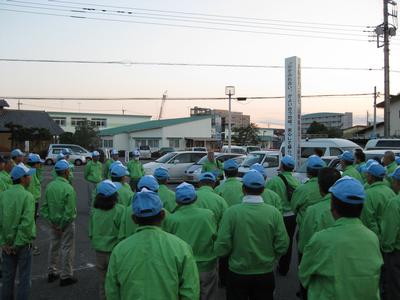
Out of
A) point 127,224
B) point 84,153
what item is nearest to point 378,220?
point 127,224

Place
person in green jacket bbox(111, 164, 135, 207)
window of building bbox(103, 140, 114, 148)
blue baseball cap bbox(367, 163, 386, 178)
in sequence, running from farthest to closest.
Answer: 1. window of building bbox(103, 140, 114, 148)
2. person in green jacket bbox(111, 164, 135, 207)
3. blue baseball cap bbox(367, 163, 386, 178)

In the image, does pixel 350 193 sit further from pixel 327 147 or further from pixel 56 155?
pixel 56 155

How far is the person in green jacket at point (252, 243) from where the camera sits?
12.8ft

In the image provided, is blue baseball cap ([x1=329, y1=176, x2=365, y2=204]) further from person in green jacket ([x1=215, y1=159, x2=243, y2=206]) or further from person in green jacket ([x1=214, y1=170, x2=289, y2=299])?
person in green jacket ([x1=215, y1=159, x2=243, y2=206])

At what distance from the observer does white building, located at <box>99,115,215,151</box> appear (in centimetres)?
6306

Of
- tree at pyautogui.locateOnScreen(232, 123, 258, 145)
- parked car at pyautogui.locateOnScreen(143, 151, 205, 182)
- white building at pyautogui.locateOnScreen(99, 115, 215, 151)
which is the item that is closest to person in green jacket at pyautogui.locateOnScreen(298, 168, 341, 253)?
parked car at pyautogui.locateOnScreen(143, 151, 205, 182)

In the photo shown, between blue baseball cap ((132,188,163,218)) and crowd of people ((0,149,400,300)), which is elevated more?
blue baseball cap ((132,188,163,218))

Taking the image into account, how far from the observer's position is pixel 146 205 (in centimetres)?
274

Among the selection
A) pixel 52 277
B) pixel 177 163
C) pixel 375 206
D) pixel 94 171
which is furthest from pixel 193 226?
pixel 177 163

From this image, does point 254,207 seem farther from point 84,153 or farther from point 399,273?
point 84,153

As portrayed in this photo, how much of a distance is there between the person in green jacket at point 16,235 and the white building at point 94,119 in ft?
279

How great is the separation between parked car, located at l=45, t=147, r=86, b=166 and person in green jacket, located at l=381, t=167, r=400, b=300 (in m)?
35.9

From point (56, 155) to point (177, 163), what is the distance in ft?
64.6

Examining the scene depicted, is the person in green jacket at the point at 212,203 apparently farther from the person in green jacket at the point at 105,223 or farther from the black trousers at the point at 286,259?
the black trousers at the point at 286,259
